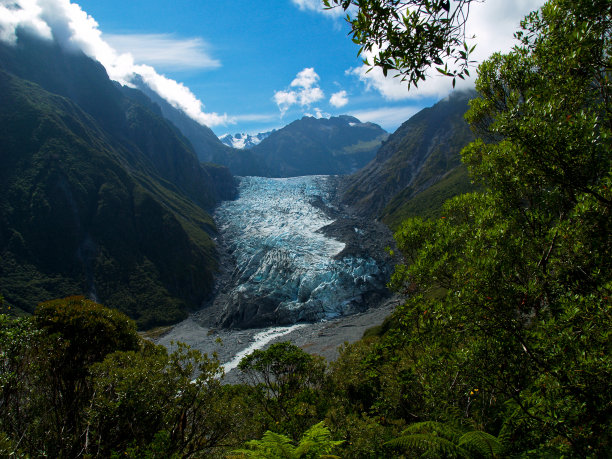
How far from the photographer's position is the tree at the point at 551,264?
17.2 feet

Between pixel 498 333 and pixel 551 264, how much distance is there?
209 cm

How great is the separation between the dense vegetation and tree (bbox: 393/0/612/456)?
0.10ft

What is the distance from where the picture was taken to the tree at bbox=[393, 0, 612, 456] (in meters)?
5.25

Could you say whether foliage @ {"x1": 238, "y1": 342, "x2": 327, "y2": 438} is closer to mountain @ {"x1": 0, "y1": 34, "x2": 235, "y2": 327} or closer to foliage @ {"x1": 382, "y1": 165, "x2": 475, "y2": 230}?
mountain @ {"x1": 0, "y1": 34, "x2": 235, "y2": 327}

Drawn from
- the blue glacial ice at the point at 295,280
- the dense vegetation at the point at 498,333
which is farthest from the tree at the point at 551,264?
the blue glacial ice at the point at 295,280

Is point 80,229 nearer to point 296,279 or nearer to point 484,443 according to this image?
point 296,279

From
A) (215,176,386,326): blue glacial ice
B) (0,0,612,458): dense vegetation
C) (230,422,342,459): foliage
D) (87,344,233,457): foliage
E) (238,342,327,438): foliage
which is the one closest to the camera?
(0,0,612,458): dense vegetation

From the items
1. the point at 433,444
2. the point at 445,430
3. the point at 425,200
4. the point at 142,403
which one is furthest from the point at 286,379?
the point at 425,200

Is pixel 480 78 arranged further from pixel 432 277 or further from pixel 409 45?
pixel 409 45

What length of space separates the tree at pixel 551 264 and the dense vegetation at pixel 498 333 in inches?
1.2

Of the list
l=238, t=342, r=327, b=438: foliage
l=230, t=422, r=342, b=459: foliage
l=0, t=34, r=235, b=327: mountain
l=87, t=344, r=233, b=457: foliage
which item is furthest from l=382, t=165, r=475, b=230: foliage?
l=230, t=422, r=342, b=459: foliage

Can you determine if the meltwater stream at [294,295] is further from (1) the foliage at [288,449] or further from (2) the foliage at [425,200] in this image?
(1) the foliage at [288,449]

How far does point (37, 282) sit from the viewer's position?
318 ft

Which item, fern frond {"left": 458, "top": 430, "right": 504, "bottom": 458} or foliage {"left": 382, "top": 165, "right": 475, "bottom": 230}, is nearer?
fern frond {"left": 458, "top": 430, "right": 504, "bottom": 458}
